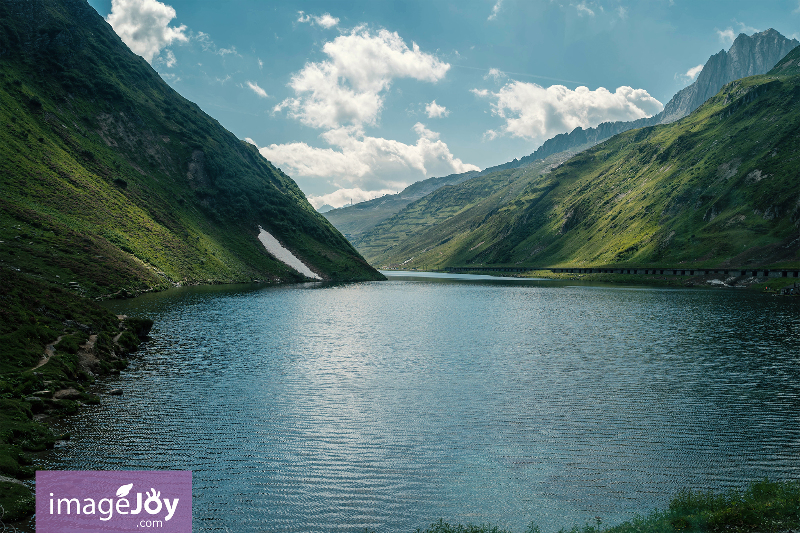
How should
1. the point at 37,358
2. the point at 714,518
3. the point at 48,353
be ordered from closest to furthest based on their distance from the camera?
the point at 714,518
the point at 37,358
the point at 48,353

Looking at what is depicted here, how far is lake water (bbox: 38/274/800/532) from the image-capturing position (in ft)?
73.5

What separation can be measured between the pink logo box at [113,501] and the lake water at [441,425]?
3.13ft

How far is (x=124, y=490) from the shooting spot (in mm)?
22109

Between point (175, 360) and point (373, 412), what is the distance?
26499mm

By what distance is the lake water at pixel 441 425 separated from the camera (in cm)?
2239

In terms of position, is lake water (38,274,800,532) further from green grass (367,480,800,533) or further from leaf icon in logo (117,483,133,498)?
leaf icon in logo (117,483,133,498)

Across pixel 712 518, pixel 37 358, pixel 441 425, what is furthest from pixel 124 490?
pixel 712 518

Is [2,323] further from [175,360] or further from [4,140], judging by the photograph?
[4,140]

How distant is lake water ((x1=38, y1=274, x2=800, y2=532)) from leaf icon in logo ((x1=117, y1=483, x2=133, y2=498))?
8.09ft

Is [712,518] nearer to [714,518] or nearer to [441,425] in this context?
[714,518]

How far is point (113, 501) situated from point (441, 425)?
19747mm

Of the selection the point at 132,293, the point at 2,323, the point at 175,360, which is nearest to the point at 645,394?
the point at 175,360

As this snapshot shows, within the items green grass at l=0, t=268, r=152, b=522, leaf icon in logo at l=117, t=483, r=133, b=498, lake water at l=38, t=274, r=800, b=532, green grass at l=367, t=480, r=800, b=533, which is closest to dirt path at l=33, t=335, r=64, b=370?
green grass at l=0, t=268, r=152, b=522

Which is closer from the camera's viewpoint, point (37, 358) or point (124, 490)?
point (124, 490)
